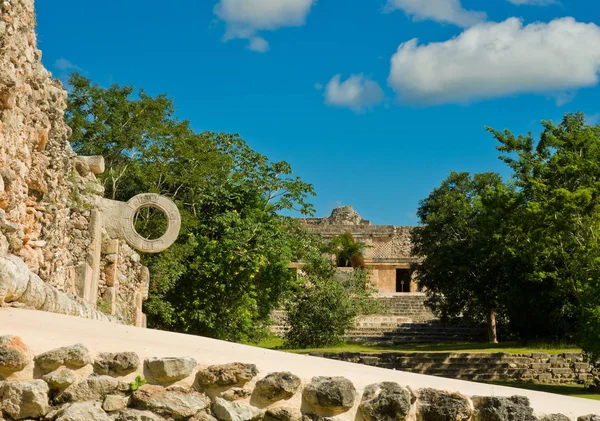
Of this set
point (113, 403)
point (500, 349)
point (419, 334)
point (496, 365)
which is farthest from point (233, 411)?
point (419, 334)

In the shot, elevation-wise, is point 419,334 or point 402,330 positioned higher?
point 402,330

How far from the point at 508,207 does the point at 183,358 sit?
605 inches

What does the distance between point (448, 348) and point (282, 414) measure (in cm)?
1975

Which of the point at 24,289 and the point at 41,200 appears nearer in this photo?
the point at 24,289

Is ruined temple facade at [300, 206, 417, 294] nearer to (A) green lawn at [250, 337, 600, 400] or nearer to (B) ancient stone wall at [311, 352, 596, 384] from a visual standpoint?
(A) green lawn at [250, 337, 600, 400]

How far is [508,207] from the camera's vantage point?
1777 centimetres

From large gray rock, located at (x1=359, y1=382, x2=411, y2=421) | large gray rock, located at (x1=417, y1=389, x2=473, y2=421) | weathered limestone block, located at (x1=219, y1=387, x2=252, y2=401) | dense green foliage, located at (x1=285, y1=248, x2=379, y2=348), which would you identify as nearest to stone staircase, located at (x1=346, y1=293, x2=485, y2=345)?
dense green foliage, located at (x1=285, y1=248, x2=379, y2=348)

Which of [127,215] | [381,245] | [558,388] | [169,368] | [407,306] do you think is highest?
[381,245]

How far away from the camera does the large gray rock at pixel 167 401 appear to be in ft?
10.9

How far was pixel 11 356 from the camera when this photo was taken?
3240mm

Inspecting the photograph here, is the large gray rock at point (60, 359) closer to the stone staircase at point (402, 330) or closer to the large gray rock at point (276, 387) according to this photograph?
the large gray rock at point (276, 387)

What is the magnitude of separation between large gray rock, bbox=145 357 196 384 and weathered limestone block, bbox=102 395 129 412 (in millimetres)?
168

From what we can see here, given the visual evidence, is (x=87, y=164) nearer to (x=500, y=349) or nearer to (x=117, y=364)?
(x=117, y=364)

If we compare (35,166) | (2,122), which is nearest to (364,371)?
(2,122)
